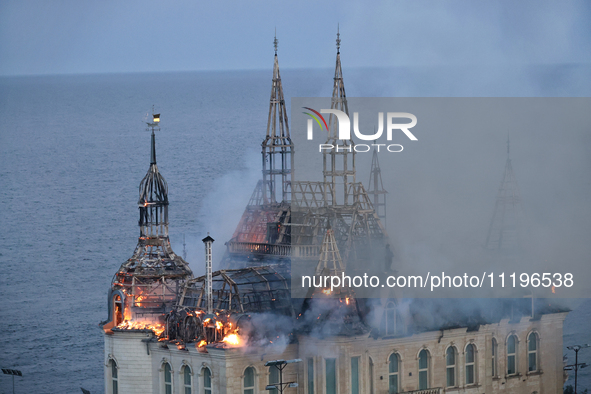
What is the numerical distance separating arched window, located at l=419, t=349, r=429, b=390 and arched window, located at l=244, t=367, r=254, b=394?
50.7 ft

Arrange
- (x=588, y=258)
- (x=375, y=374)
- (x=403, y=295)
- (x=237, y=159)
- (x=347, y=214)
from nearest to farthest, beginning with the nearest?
1. (x=375, y=374)
2. (x=403, y=295)
3. (x=347, y=214)
4. (x=588, y=258)
5. (x=237, y=159)

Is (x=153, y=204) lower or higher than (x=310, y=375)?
higher

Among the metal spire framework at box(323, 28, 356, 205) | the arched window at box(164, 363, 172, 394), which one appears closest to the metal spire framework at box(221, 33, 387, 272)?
the metal spire framework at box(323, 28, 356, 205)

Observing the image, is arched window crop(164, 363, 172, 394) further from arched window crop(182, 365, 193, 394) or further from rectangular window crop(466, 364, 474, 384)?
rectangular window crop(466, 364, 474, 384)

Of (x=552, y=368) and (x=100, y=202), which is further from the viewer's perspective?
(x=100, y=202)

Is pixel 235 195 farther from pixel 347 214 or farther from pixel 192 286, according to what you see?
pixel 192 286

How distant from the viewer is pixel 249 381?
89688 mm

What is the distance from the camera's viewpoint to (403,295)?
103 meters

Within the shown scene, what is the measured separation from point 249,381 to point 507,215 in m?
49.8

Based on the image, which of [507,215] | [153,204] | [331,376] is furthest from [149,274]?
[507,215]

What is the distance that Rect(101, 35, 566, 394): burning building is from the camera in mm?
90125

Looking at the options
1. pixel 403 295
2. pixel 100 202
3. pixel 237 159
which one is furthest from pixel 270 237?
pixel 100 202

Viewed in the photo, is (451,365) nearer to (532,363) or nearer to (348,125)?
(532,363)

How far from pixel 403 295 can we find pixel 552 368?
15712 mm
